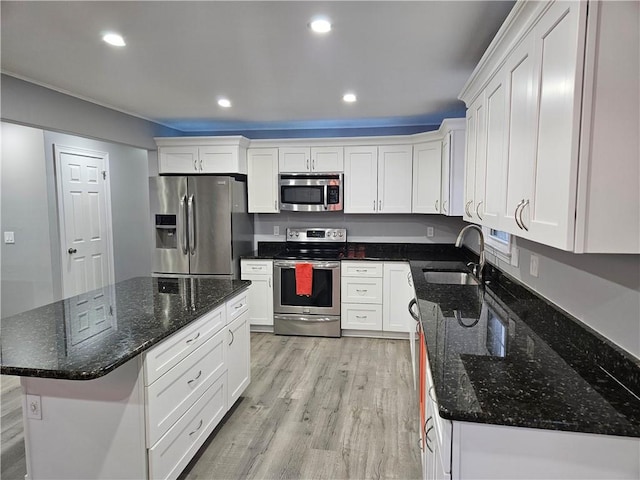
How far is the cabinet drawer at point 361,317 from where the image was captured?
430 cm

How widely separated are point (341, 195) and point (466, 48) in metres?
2.37

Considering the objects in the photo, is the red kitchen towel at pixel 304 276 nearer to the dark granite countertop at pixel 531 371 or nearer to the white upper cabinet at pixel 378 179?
the white upper cabinet at pixel 378 179

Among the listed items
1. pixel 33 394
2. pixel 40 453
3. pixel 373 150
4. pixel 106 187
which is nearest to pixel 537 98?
pixel 33 394

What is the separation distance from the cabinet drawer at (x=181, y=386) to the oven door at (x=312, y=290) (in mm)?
1862

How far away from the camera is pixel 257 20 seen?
196cm

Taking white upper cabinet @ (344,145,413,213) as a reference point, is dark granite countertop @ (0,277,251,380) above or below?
below

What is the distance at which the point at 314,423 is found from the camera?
8.77 ft

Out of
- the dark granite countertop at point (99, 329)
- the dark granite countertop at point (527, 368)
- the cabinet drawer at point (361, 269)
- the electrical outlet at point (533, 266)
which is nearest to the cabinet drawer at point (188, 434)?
the dark granite countertop at point (99, 329)

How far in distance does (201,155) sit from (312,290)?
196cm

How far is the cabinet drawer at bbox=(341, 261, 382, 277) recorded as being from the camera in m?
4.25

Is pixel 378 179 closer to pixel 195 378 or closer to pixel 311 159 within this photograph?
pixel 311 159

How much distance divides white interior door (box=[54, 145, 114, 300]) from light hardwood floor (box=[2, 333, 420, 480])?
5.68 ft

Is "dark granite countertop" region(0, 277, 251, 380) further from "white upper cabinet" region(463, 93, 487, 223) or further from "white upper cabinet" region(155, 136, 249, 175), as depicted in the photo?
"white upper cabinet" region(155, 136, 249, 175)

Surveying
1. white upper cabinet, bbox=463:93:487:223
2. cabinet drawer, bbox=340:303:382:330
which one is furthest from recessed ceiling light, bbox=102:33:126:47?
cabinet drawer, bbox=340:303:382:330
